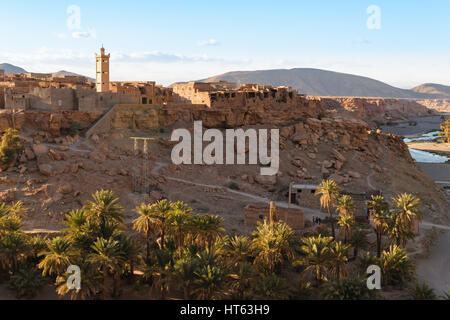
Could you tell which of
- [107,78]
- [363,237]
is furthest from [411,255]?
[107,78]

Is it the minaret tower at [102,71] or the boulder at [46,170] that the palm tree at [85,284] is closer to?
the boulder at [46,170]

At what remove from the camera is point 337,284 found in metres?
19.5

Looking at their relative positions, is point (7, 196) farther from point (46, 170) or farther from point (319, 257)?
point (319, 257)

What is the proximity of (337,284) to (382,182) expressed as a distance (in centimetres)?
2590

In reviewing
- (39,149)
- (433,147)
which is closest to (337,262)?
(39,149)

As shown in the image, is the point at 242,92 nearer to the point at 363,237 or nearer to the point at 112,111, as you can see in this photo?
the point at 112,111

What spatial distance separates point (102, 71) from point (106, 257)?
1356 inches

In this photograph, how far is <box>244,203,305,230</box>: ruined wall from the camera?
3089 centimetres

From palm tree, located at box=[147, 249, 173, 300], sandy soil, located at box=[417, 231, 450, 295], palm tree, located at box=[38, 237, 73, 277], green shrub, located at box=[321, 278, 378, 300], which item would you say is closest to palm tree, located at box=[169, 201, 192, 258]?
palm tree, located at box=[147, 249, 173, 300]

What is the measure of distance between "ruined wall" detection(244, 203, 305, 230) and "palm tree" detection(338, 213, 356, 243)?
391 cm
